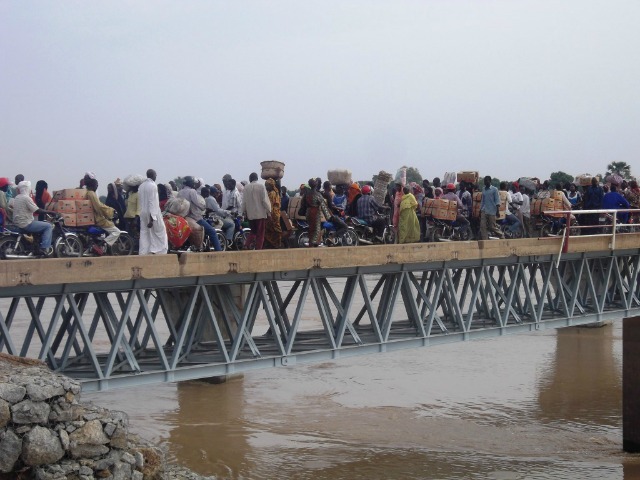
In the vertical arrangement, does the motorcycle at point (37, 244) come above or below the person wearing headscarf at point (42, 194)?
below

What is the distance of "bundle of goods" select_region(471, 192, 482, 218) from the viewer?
23906 mm

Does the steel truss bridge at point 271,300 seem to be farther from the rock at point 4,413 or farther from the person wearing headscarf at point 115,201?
the rock at point 4,413

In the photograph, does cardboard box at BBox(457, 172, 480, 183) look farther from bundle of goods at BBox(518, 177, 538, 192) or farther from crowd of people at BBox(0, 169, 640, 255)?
bundle of goods at BBox(518, 177, 538, 192)

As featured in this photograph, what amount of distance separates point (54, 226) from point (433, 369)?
20.0 m

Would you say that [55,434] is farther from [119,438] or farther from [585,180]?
[585,180]

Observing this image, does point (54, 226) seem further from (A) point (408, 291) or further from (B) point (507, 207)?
(B) point (507, 207)

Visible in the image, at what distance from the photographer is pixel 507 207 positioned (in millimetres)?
26234

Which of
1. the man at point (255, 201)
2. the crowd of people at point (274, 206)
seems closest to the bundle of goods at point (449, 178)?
the crowd of people at point (274, 206)

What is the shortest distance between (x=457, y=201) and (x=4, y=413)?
47.8 ft

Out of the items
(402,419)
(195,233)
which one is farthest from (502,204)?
(195,233)

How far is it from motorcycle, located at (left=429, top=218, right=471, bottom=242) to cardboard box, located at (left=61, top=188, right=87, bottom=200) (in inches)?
358

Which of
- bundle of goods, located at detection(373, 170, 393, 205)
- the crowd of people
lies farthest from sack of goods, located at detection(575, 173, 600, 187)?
bundle of goods, located at detection(373, 170, 393, 205)

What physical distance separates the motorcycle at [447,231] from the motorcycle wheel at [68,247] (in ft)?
30.0

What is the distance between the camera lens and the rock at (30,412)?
36.1 feet
